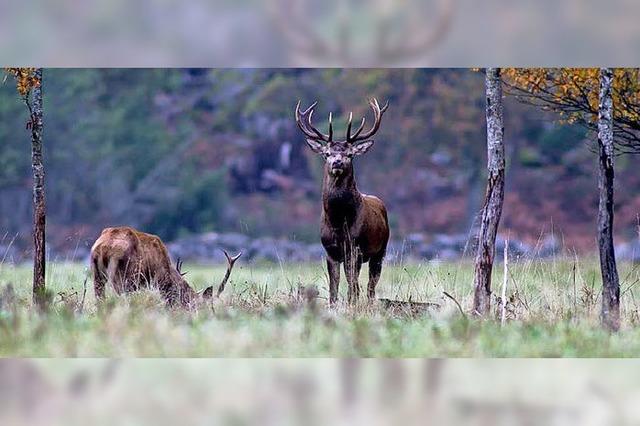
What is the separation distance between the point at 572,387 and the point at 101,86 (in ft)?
51.4

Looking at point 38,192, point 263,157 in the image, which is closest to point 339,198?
point 38,192

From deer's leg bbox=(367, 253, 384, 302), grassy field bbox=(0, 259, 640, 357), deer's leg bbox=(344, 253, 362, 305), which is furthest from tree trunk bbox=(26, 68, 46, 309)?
deer's leg bbox=(367, 253, 384, 302)

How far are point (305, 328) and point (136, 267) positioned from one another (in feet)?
8.21

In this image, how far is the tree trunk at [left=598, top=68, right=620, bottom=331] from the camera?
10.6 metres

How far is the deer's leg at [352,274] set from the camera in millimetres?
11742

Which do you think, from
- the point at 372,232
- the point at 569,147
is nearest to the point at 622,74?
the point at 372,232

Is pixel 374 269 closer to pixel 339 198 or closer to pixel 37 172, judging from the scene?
pixel 339 198

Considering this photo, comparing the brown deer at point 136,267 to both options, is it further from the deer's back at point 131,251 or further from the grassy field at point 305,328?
the grassy field at point 305,328

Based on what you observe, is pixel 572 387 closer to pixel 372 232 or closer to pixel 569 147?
pixel 372 232

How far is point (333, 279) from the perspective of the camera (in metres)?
12.1

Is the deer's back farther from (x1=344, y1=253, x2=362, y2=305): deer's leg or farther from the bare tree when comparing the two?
(x1=344, y1=253, x2=362, y2=305): deer's leg

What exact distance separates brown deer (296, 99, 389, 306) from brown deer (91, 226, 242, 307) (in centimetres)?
106

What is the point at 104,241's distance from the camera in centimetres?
1187

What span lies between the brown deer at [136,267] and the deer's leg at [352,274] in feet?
3.68
